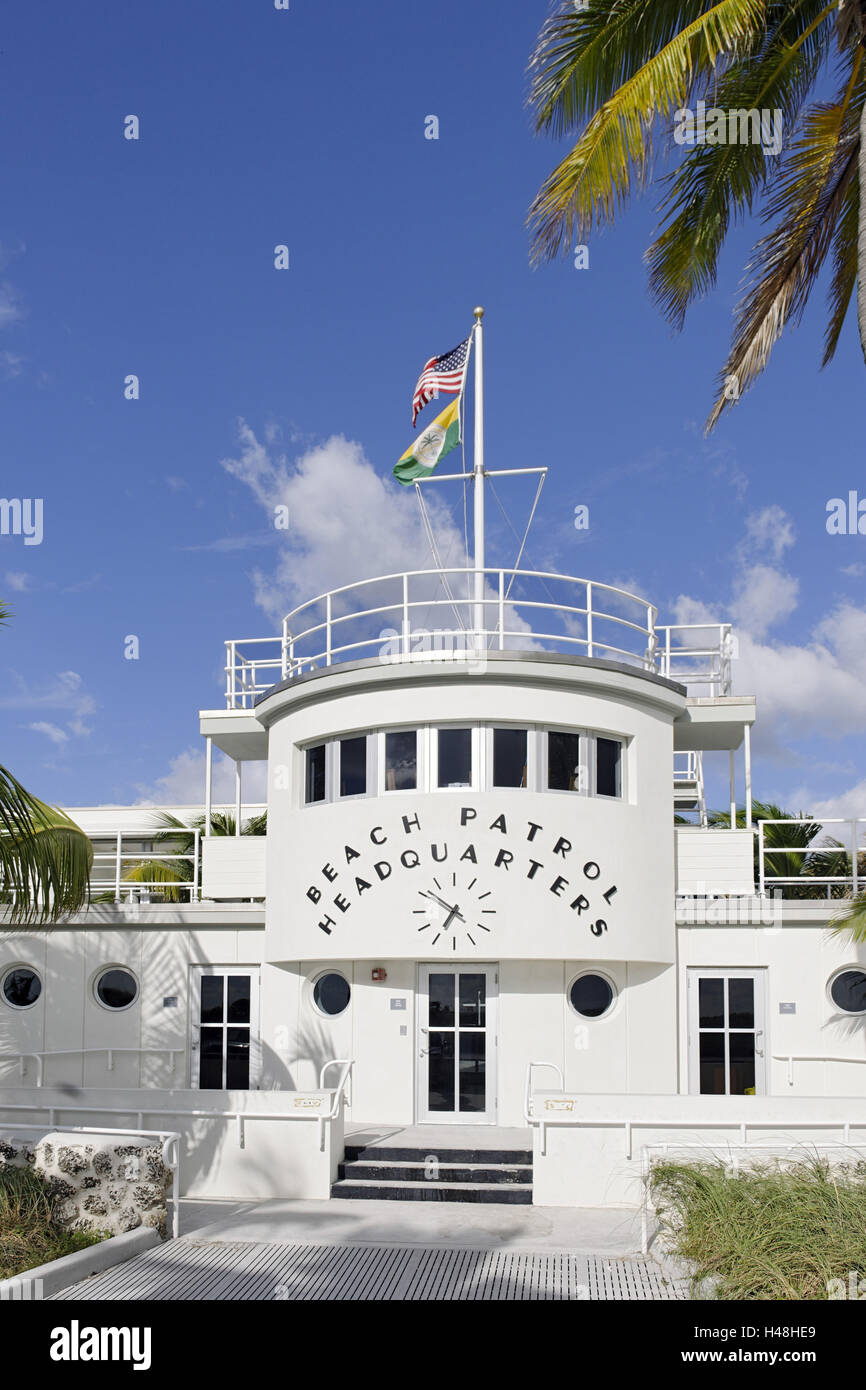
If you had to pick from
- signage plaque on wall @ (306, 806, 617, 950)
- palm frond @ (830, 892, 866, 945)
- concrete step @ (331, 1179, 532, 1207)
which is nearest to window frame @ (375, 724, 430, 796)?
signage plaque on wall @ (306, 806, 617, 950)

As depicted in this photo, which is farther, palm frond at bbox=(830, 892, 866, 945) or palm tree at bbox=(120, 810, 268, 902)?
palm tree at bbox=(120, 810, 268, 902)

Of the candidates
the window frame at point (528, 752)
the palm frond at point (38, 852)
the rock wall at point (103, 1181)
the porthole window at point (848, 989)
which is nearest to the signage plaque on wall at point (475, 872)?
the window frame at point (528, 752)

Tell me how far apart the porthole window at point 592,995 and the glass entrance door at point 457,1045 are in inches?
46.4

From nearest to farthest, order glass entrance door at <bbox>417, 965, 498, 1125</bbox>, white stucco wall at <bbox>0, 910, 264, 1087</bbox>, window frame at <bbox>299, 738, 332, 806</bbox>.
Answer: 1. glass entrance door at <bbox>417, 965, 498, 1125</bbox>
2. window frame at <bbox>299, 738, 332, 806</bbox>
3. white stucco wall at <bbox>0, 910, 264, 1087</bbox>

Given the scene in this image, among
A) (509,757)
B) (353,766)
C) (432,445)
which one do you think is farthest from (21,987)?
(432,445)

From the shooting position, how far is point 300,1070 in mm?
18500

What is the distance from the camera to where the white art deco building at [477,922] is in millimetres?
17281

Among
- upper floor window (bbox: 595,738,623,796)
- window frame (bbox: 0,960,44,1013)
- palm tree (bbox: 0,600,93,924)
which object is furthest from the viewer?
window frame (bbox: 0,960,44,1013)

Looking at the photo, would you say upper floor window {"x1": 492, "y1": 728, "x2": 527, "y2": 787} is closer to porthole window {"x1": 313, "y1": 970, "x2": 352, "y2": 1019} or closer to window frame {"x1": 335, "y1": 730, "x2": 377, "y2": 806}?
window frame {"x1": 335, "y1": 730, "x2": 377, "y2": 806}

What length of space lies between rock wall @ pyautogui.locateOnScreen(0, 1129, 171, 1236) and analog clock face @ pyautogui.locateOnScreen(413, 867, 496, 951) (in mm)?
5661

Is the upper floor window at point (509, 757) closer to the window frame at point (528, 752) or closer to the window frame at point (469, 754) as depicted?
the window frame at point (528, 752)

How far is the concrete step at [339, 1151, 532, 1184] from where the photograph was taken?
1498cm

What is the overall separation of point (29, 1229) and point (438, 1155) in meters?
5.78

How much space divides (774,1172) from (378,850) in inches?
284
